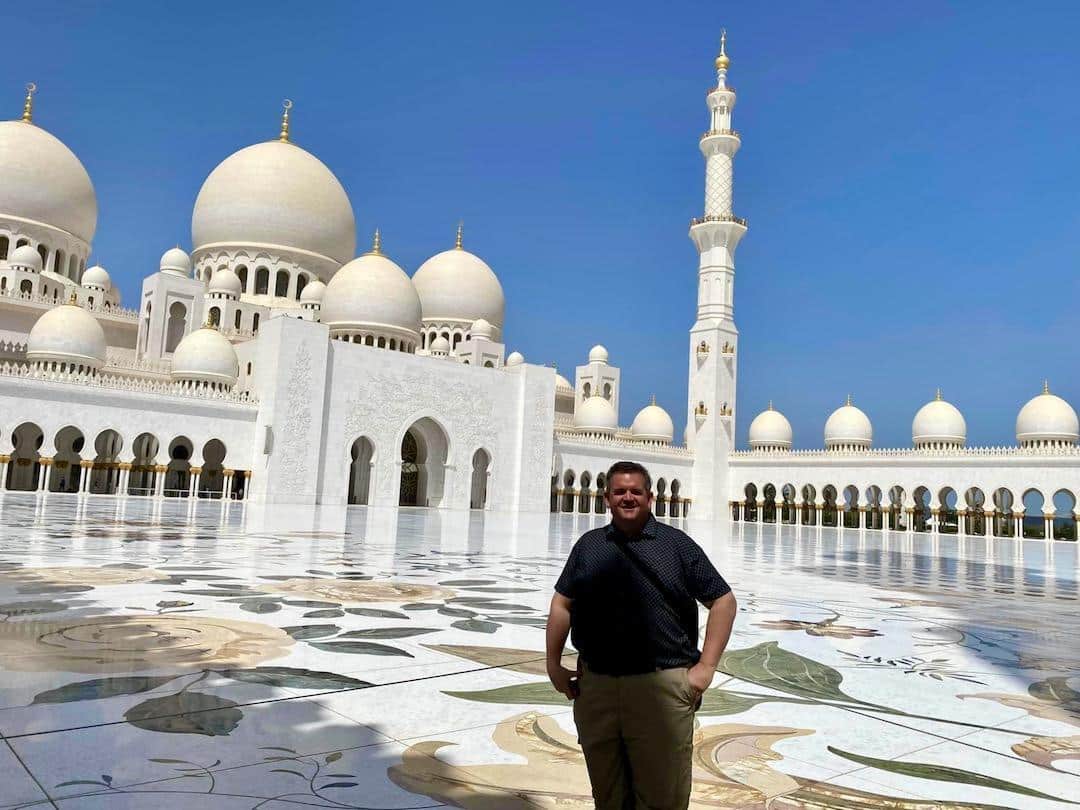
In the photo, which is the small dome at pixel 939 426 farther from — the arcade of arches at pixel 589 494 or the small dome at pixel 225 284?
the small dome at pixel 225 284

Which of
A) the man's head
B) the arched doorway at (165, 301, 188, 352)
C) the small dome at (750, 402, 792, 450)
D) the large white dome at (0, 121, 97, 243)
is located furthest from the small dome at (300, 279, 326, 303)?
the man's head

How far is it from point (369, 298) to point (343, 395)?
3.53m

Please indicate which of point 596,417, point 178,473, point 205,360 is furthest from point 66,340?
point 596,417

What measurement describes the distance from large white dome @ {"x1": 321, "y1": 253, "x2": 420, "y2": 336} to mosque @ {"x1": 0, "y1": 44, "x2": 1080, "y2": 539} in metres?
0.07

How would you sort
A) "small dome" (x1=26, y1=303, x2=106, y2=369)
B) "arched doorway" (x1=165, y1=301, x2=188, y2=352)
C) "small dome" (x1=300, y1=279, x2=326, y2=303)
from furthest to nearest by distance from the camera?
"small dome" (x1=300, y1=279, x2=326, y2=303), "arched doorway" (x1=165, y1=301, x2=188, y2=352), "small dome" (x1=26, y1=303, x2=106, y2=369)

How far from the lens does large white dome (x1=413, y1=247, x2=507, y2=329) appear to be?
3200 centimetres

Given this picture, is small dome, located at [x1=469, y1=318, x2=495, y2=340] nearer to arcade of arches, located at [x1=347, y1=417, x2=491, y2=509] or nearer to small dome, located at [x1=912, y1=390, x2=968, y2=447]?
arcade of arches, located at [x1=347, y1=417, x2=491, y2=509]

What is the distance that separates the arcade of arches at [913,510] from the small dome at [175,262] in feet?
67.5

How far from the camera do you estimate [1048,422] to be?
26.3 meters

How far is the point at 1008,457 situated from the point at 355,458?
19161 mm

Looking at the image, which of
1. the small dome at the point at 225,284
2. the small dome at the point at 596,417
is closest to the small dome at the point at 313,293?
the small dome at the point at 225,284

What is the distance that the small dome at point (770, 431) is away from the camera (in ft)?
109

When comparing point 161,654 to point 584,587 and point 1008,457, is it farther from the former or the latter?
point 1008,457

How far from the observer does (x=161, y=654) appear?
3125mm
